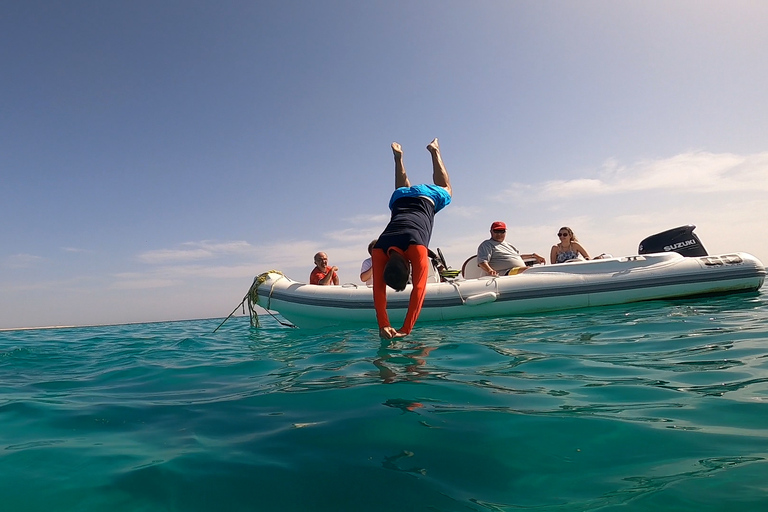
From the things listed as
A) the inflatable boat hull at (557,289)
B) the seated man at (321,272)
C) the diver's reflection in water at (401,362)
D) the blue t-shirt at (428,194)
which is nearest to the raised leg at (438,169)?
the blue t-shirt at (428,194)

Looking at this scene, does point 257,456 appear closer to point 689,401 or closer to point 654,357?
point 689,401

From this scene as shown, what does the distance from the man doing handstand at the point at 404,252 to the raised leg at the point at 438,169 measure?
0.54 m

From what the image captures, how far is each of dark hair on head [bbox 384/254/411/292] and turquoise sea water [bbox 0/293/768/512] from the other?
1.86ft

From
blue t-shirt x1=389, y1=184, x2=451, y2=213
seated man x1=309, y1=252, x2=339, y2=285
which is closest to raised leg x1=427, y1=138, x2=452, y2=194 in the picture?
blue t-shirt x1=389, y1=184, x2=451, y2=213

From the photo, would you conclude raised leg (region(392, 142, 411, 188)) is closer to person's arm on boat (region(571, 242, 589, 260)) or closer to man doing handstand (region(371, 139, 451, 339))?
man doing handstand (region(371, 139, 451, 339))

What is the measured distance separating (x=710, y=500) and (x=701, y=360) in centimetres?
181

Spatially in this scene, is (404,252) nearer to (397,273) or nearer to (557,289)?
(397,273)

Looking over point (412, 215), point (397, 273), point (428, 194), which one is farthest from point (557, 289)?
point (397, 273)

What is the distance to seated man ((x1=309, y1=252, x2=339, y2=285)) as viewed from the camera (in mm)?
7781

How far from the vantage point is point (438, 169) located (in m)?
5.07

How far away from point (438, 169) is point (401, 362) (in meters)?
2.75

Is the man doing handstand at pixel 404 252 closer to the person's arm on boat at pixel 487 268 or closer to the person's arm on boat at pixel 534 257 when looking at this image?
the person's arm on boat at pixel 487 268

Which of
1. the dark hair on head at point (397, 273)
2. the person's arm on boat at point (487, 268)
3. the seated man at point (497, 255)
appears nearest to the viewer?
the dark hair on head at point (397, 273)

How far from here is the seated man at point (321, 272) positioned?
778 cm
